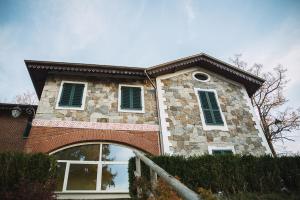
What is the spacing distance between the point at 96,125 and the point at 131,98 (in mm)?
2348

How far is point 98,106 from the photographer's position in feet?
36.5

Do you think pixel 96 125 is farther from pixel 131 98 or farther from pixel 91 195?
pixel 91 195

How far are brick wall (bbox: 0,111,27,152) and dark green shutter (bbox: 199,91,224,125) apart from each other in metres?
10.0

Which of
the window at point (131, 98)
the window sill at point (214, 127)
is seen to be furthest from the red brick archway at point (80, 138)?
the window sill at point (214, 127)

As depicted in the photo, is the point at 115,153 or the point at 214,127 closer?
the point at 115,153

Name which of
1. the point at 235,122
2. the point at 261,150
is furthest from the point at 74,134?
the point at 261,150

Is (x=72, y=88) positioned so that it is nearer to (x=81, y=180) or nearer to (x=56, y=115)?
(x=56, y=115)

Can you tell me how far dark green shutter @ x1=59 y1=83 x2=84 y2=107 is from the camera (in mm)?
10961

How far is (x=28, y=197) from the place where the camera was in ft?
15.0

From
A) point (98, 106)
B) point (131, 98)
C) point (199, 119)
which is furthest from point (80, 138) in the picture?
point (199, 119)

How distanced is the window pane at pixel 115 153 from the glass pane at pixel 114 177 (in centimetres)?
34

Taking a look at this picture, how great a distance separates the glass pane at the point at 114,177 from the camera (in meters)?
9.13

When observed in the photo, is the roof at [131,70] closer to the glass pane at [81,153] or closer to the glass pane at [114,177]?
the glass pane at [81,153]

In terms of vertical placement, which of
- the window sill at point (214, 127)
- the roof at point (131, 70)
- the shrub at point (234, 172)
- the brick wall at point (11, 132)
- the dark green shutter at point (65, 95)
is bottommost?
the shrub at point (234, 172)
